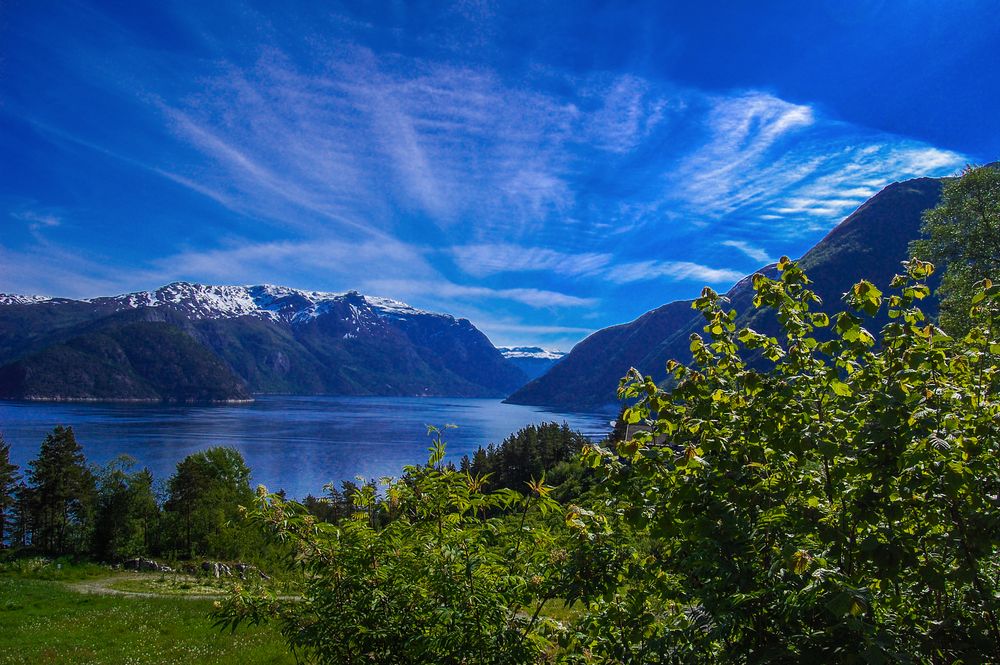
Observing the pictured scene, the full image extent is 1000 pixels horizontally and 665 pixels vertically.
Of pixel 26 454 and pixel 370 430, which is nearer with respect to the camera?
pixel 26 454

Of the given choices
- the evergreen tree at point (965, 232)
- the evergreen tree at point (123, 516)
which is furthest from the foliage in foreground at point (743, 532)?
the evergreen tree at point (123, 516)

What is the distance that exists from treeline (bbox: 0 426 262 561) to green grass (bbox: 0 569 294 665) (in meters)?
33.0

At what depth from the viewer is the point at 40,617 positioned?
70.2ft

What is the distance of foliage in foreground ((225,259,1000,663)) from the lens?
10.6ft

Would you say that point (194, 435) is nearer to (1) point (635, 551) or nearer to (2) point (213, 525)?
(2) point (213, 525)

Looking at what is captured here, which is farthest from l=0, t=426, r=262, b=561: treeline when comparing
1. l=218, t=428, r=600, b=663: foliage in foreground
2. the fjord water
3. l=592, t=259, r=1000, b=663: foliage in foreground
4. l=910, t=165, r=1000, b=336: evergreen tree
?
l=592, t=259, r=1000, b=663: foliage in foreground

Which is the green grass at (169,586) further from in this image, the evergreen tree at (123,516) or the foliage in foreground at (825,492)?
the foliage in foreground at (825,492)

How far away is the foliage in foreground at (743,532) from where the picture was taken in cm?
323

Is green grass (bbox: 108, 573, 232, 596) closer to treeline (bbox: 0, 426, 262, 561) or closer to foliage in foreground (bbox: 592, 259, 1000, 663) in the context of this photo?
treeline (bbox: 0, 426, 262, 561)

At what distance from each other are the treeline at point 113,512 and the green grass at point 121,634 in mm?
33043

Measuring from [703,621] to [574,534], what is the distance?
126 cm

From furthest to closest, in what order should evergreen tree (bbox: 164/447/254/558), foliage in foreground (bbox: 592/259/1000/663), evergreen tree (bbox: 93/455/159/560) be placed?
evergreen tree (bbox: 164/447/254/558), evergreen tree (bbox: 93/455/159/560), foliage in foreground (bbox: 592/259/1000/663)

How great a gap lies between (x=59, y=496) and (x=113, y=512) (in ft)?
26.2

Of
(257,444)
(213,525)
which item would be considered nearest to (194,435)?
(257,444)
